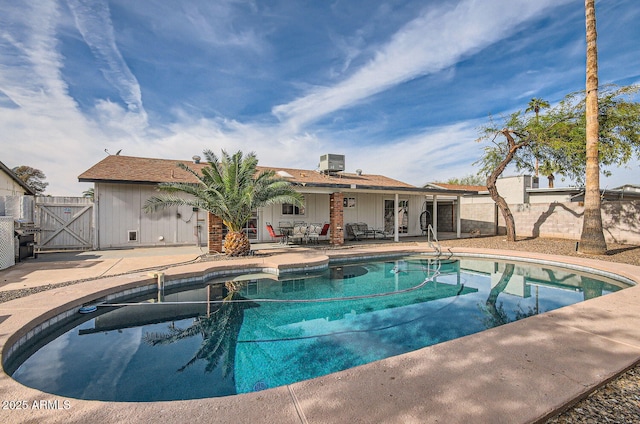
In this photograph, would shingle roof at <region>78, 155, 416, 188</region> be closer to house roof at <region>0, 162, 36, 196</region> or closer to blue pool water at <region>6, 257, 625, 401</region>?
house roof at <region>0, 162, 36, 196</region>

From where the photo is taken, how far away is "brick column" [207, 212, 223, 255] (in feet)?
34.5

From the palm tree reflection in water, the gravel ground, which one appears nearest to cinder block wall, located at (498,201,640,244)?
the gravel ground

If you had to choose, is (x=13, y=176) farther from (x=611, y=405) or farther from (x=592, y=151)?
(x=592, y=151)

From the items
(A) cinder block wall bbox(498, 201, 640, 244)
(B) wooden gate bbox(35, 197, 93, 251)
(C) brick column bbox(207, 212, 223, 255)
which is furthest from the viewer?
(A) cinder block wall bbox(498, 201, 640, 244)

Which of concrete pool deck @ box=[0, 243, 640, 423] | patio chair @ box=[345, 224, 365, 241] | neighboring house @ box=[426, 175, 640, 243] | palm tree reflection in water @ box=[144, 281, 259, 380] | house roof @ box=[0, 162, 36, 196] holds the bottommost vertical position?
palm tree reflection in water @ box=[144, 281, 259, 380]

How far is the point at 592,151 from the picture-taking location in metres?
10.1

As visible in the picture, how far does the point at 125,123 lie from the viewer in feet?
42.6

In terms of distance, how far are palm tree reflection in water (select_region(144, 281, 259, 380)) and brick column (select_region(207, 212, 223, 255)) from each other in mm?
4599

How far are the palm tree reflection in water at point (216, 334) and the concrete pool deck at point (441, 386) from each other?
5.06 feet

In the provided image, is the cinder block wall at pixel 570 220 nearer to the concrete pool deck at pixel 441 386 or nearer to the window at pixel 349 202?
the window at pixel 349 202

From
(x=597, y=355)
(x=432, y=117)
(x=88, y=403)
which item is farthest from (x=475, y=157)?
(x=88, y=403)

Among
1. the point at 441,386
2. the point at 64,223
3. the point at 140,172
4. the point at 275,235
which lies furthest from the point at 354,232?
the point at 441,386

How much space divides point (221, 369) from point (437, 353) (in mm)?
2644

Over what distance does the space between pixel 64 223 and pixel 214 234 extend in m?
6.26
